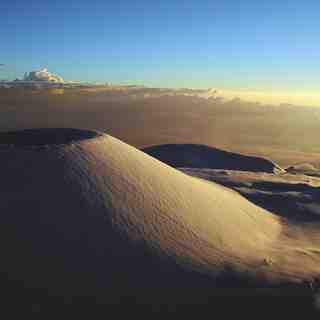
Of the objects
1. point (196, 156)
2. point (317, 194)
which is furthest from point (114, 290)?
point (196, 156)

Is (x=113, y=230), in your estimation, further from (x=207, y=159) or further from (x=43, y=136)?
(x=207, y=159)

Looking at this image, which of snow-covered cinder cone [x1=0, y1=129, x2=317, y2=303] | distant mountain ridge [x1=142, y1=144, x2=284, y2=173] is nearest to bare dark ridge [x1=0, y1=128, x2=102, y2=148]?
snow-covered cinder cone [x1=0, y1=129, x2=317, y2=303]

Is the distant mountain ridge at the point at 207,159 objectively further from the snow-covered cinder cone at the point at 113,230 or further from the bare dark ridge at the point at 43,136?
the snow-covered cinder cone at the point at 113,230

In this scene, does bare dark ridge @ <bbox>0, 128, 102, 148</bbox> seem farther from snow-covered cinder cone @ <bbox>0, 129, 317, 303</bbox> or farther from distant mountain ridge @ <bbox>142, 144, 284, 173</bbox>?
distant mountain ridge @ <bbox>142, 144, 284, 173</bbox>

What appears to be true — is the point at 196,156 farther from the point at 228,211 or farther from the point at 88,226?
the point at 88,226

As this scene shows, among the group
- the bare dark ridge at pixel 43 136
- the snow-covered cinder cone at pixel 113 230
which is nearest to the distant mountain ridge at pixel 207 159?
the bare dark ridge at pixel 43 136

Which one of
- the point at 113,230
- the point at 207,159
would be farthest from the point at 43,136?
the point at 207,159
